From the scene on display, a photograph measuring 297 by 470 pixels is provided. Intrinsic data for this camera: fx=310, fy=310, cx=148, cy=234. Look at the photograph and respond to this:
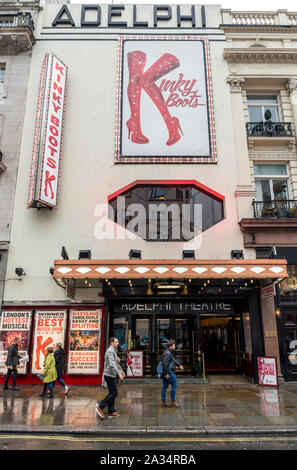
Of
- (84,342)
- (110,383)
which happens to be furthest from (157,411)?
(84,342)

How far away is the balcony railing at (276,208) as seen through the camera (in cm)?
1450

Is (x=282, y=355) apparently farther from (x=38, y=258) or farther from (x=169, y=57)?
(x=169, y=57)

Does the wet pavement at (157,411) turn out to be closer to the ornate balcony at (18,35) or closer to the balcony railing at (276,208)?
the balcony railing at (276,208)

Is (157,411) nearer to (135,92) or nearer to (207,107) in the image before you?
(207,107)

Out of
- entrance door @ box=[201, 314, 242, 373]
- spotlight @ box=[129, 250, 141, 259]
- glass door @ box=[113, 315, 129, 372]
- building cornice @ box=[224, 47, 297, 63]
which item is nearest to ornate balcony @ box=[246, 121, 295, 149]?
building cornice @ box=[224, 47, 297, 63]

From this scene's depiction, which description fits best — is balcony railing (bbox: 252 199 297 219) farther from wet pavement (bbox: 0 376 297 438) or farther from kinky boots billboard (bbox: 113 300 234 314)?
wet pavement (bbox: 0 376 297 438)

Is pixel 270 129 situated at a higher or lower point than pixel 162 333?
higher

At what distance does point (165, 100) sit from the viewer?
54.3 feet

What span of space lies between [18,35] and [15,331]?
15.3 m

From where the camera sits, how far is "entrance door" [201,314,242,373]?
15203 mm

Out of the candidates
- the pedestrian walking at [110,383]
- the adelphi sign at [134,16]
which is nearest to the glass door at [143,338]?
the pedestrian walking at [110,383]

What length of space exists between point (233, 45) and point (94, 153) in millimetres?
10304

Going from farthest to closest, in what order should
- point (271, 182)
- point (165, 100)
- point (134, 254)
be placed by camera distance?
point (165, 100) → point (271, 182) → point (134, 254)
